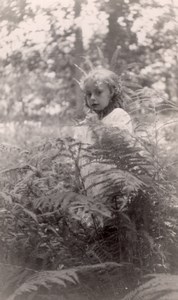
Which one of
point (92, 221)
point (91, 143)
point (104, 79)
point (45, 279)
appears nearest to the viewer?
point (45, 279)

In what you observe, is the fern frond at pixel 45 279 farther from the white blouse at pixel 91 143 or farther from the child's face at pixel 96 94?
the child's face at pixel 96 94

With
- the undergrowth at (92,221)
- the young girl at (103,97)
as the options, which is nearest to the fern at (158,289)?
the undergrowth at (92,221)

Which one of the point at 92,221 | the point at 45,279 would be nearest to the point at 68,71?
the point at 92,221

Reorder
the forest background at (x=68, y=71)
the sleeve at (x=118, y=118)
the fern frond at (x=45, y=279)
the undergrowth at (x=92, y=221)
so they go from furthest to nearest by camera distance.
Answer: the sleeve at (x=118, y=118), the forest background at (x=68, y=71), the undergrowth at (x=92, y=221), the fern frond at (x=45, y=279)

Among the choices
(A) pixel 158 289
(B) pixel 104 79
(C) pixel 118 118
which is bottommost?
(A) pixel 158 289

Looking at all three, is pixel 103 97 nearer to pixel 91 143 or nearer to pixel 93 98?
pixel 93 98

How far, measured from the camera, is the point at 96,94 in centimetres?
123

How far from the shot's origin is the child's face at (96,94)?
4.03ft

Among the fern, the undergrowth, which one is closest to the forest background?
the undergrowth

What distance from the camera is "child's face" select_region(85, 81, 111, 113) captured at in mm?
1228

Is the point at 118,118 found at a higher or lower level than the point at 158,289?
higher

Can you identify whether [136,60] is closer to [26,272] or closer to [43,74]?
[43,74]

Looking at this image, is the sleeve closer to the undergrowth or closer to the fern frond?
the undergrowth

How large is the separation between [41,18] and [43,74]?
0.16m
